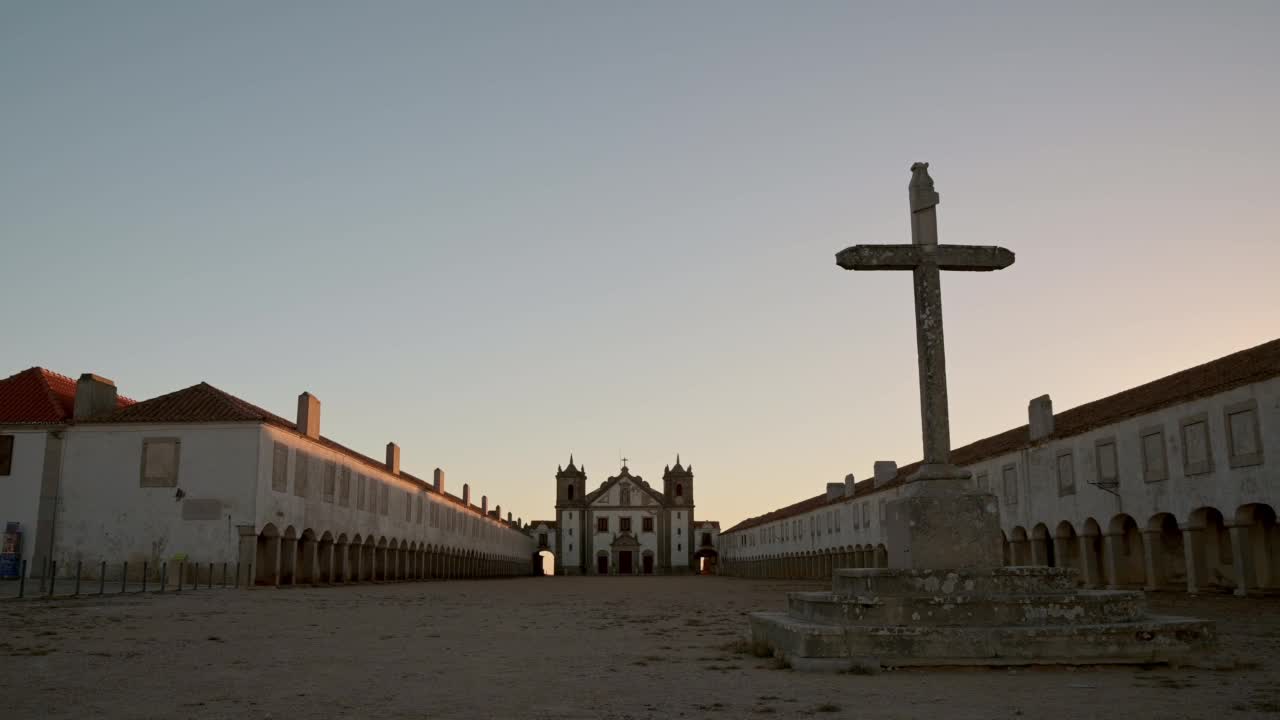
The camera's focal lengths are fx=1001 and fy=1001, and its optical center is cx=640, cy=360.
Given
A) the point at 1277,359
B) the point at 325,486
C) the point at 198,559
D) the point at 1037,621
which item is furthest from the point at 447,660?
the point at 325,486

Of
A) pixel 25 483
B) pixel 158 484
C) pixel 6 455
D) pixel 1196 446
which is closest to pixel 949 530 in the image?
pixel 1196 446

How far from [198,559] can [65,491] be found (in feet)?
16.4

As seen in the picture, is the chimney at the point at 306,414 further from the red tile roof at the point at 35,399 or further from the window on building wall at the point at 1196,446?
the window on building wall at the point at 1196,446

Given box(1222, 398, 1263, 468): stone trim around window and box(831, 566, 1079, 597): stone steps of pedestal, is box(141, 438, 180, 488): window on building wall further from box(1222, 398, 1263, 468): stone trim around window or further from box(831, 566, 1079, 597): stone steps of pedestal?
box(1222, 398, 1263, 468): stone trim around window

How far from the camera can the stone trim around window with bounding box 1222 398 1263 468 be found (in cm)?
2145

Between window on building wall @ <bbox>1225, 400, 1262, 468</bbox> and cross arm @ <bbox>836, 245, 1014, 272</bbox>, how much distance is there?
49.7ft

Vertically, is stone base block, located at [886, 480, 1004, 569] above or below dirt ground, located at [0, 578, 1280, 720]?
above

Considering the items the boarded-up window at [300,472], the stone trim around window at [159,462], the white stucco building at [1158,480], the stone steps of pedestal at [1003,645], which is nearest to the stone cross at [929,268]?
the stone steps of pedestal at [1003,645]

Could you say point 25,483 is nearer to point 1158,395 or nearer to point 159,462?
point 159,462

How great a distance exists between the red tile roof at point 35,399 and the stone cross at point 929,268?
29.4 meters

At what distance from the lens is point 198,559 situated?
Result: 2936 cm

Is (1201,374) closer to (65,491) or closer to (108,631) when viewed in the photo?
(108,631)

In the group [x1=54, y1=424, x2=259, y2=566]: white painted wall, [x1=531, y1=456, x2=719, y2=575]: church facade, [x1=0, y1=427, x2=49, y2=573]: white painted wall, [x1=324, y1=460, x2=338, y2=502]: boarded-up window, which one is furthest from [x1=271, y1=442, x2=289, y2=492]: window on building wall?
A: [x1=531, y1=456, x2=719, y2=575]: church facade

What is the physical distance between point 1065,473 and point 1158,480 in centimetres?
484
